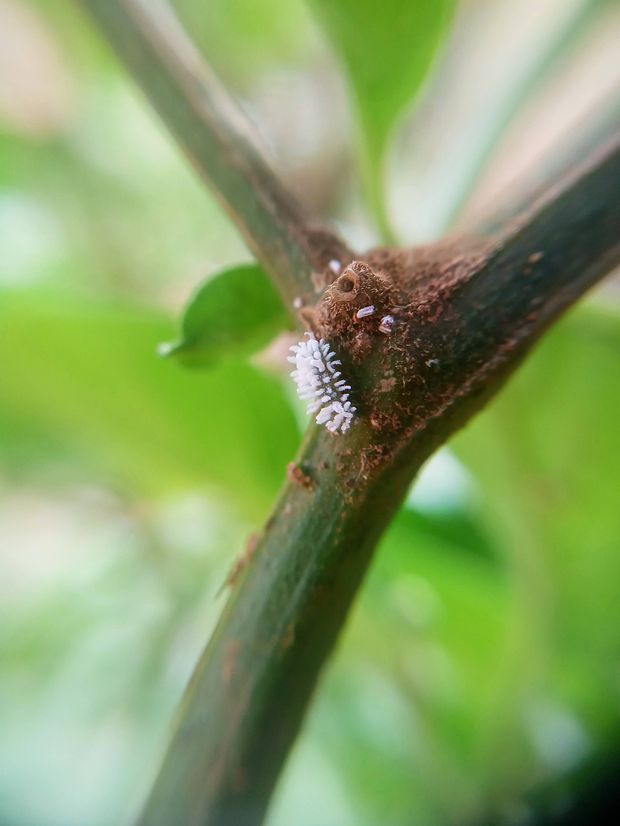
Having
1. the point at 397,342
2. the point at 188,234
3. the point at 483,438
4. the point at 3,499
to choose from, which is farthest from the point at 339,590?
the point at 188,234

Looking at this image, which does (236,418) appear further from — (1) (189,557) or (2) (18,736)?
(2) (18,736)

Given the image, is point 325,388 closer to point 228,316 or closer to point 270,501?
point 228,316

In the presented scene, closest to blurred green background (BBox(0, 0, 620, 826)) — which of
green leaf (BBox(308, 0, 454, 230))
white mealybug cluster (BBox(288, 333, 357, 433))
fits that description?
green leaf (BBox(308, 0, 454, 230))

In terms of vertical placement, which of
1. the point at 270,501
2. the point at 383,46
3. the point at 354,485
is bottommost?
the point at 354,485

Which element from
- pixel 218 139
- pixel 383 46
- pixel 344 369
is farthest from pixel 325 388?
pixel 383 46

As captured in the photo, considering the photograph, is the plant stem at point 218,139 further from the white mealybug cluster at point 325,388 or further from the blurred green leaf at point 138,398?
the blurred green leaf at point 138,398

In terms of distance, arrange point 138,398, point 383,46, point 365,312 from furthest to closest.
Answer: point 138,398 < point 383,46 < point 365,312

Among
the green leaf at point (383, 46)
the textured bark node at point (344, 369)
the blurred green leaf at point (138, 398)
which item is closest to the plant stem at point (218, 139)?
the textured bark node at point (344, 369)
